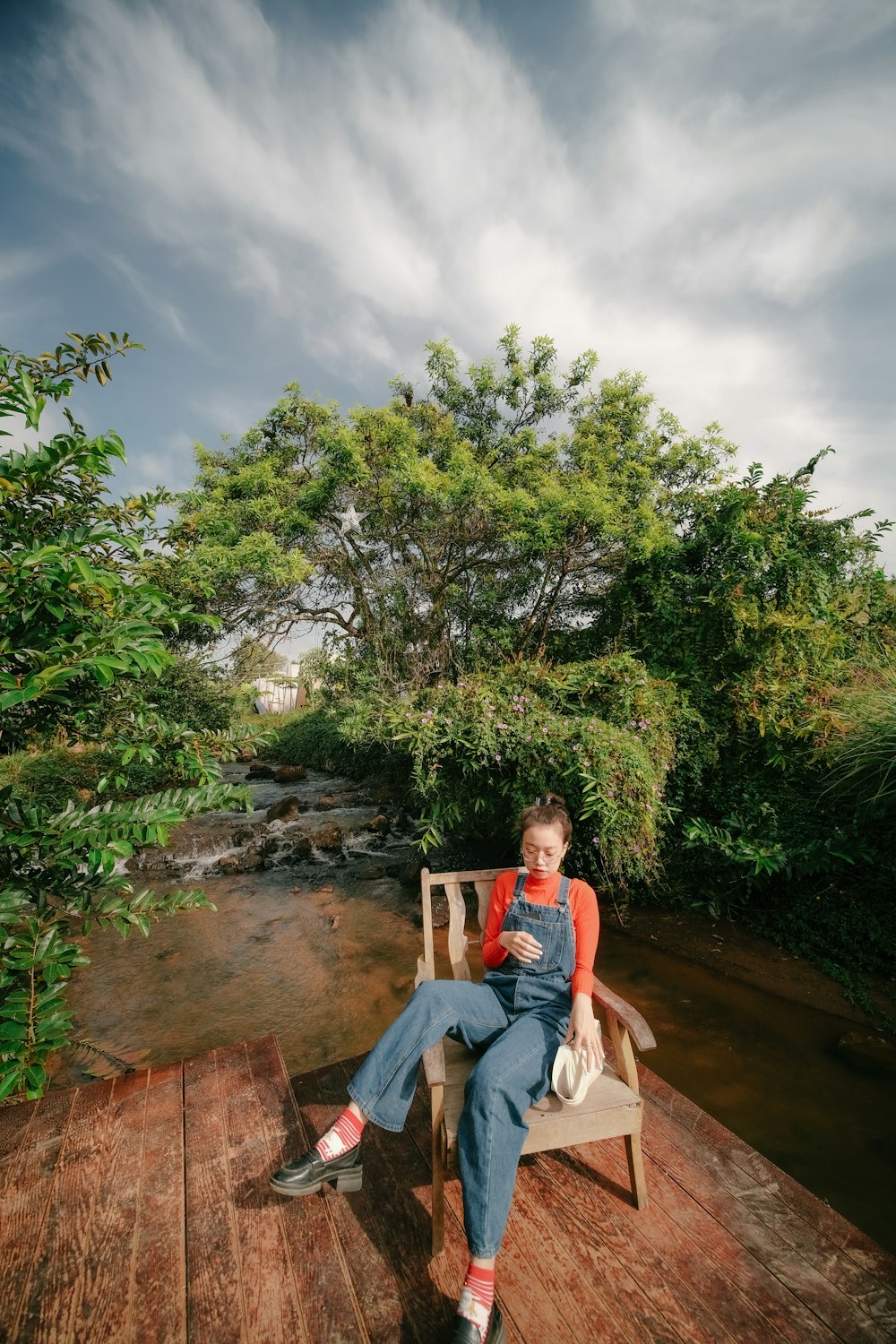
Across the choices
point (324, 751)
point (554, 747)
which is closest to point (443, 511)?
point (554, 747)

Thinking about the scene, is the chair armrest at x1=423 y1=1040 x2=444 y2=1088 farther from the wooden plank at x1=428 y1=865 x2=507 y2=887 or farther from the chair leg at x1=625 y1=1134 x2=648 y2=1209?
the wooden plank at x1=428 y1=865 x2=507 y2=887

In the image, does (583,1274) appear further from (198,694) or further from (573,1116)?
(198,694)

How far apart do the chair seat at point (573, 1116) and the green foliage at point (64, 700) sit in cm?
133

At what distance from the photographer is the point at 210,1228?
2.00m

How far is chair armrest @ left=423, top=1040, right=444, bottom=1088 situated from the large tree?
19.5ft

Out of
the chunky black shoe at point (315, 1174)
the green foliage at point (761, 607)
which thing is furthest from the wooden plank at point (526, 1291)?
the green foliage at point (761, 607)

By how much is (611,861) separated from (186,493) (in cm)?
813

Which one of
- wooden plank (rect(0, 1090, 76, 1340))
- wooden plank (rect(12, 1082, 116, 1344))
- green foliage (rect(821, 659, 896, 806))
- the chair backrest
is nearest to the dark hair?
the chair backrest

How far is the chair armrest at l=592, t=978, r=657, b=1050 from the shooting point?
212 cm

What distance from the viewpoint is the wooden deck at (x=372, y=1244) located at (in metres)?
1.73

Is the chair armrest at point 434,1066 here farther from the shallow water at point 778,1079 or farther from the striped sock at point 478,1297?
the shallow water at point 778,1079

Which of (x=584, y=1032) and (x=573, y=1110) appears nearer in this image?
(x=573, y=1110)

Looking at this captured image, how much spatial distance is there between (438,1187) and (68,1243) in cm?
134

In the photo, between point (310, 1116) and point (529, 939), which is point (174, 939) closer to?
point (310, 1116)
